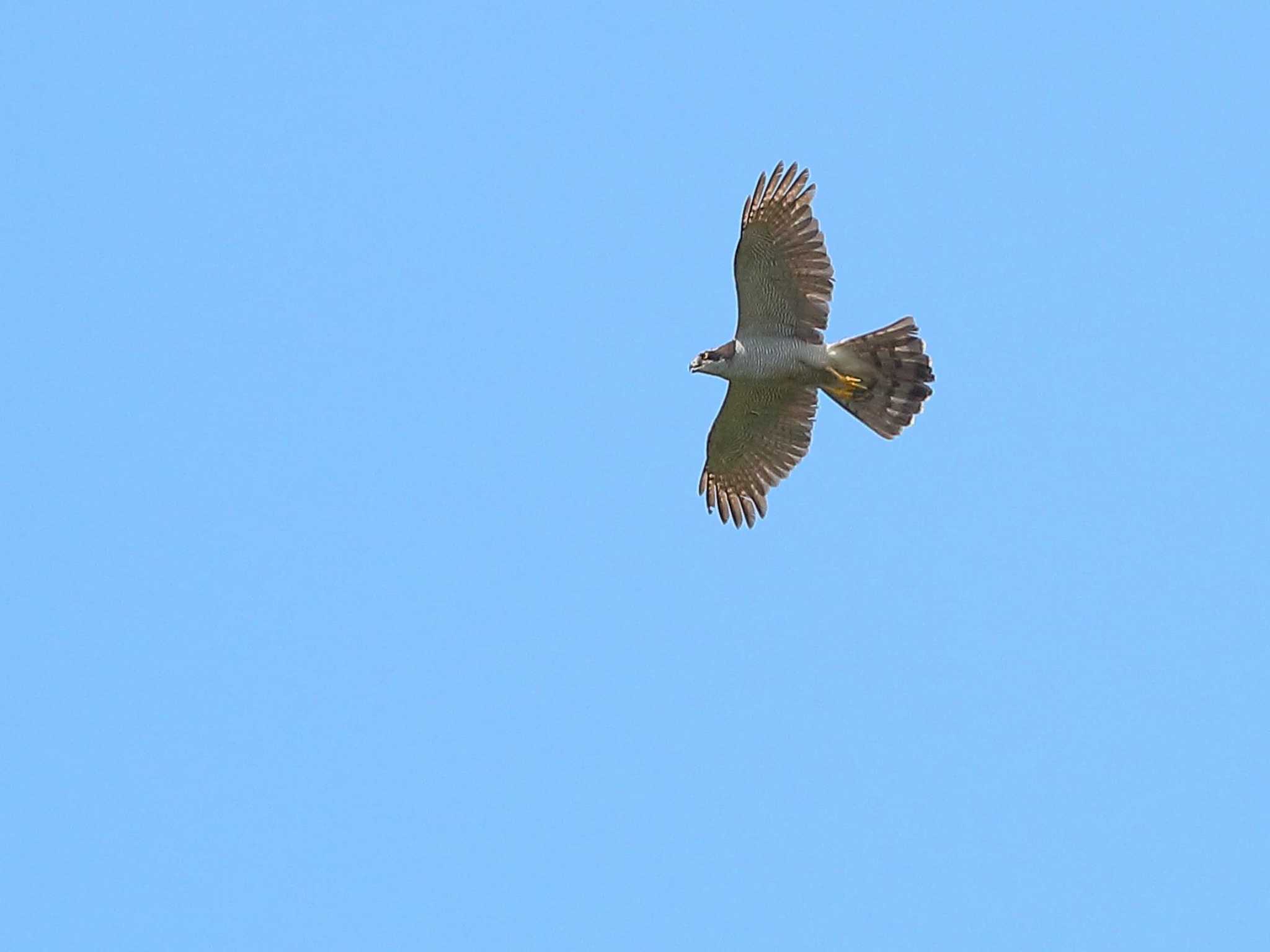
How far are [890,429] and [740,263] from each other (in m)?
2.30

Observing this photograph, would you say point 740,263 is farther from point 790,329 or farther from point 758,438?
point 758,438

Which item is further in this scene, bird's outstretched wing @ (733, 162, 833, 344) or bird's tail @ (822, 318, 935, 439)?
bird's tail @ (822, 318, 935, 439)

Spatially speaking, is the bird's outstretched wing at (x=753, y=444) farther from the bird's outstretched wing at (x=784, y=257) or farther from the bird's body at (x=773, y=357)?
the bird's outstretched wing at (x=784, y=257)

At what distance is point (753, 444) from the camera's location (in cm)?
2223

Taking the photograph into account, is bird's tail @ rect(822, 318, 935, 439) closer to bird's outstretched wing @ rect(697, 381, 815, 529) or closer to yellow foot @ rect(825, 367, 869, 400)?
yellow foot @ rect(825, 367, 869, 400)

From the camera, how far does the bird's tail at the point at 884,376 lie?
2091 centimetres

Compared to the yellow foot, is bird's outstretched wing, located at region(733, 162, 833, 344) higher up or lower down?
higher up

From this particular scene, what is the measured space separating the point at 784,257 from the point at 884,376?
169cm

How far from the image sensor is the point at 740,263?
803 inches

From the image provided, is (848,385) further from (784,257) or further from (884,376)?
(784,257)

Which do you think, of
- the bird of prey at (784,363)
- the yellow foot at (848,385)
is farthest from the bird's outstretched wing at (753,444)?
the yellow foot at (848,385)

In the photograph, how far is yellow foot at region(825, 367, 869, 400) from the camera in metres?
21.1

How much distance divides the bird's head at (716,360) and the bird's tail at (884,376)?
0.96 meters

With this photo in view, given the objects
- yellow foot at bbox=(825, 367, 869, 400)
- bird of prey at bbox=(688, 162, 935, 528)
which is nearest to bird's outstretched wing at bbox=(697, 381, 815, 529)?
bird of prey at bbox=(688, 162, 935, 528)
